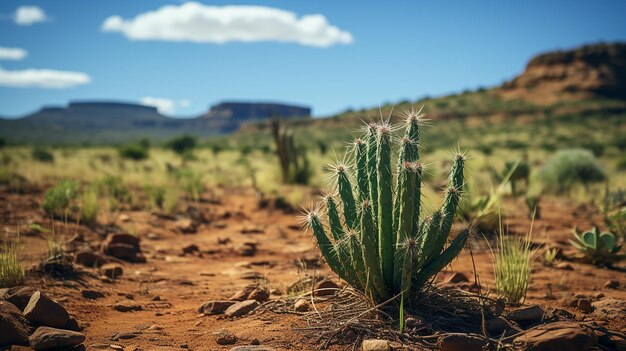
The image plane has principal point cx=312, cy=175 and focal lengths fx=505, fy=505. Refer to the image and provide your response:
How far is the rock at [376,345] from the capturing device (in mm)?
3342

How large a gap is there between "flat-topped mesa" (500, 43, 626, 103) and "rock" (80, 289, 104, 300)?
71.9 metres

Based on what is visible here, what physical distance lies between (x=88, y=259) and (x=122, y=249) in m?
0.75

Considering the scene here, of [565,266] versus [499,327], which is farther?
[565,266]

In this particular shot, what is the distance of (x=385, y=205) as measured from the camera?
397 cm

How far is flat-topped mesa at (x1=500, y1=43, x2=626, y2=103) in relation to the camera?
6956cm

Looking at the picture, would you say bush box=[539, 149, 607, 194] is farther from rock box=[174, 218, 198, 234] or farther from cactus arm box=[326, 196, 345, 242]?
cactus arm box=[326, 196, 345, 242]

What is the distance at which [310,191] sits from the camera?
1452 centimetres

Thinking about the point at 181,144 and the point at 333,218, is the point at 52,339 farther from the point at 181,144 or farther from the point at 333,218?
the point at 181,144

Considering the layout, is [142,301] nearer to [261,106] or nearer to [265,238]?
[265,238]

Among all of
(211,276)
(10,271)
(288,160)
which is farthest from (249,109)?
(10,271)

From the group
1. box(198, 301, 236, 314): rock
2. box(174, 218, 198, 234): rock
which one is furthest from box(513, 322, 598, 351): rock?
box(174, 218, 198, 234): rock

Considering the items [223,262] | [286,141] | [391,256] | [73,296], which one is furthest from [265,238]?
[286,141]

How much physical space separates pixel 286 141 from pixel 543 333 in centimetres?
1415

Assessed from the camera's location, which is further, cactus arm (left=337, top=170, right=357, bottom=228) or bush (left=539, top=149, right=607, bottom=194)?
bush (left=539, top=149, right=607, bottom=194)
